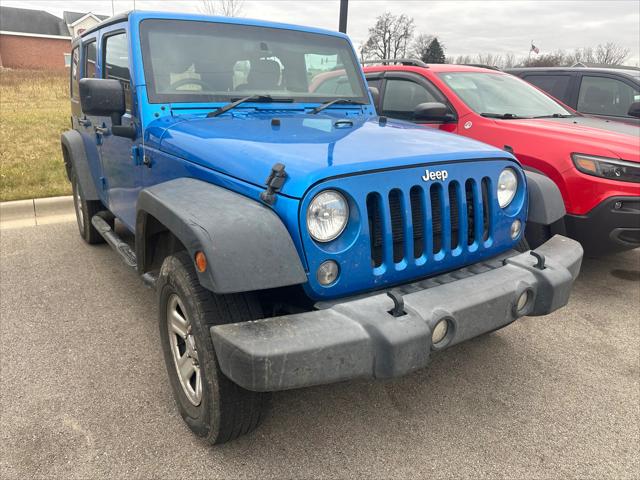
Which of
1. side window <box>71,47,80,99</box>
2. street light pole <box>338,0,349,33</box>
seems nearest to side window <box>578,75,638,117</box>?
street light pole <box>338,0,349,33</box>

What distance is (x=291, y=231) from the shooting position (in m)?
1.91

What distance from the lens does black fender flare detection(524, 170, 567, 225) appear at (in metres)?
2.71

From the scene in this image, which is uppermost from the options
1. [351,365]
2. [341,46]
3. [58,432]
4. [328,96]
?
[341,46]

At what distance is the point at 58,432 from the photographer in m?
2.37

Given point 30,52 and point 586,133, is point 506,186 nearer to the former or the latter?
point 586,133

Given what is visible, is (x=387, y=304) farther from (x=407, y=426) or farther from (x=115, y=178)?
(x=115, y=178)

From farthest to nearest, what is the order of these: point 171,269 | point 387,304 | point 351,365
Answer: point 171,269
point 387,304
point 351,365

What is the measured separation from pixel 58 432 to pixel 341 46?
3.17 metres

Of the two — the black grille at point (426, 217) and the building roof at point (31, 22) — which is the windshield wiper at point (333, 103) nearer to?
the black grille at point (426, 217)

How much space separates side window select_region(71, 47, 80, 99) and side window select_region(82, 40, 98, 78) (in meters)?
0.36

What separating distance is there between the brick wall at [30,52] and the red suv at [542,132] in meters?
53.2

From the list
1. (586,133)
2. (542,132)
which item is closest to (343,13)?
(542,132)

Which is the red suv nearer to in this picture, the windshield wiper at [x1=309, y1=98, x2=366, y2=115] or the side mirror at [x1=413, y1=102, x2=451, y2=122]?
the side mirror at [x1=413, y1=102, x2=451, y2=122]

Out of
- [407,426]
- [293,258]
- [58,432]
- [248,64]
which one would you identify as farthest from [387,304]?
[248,64]
